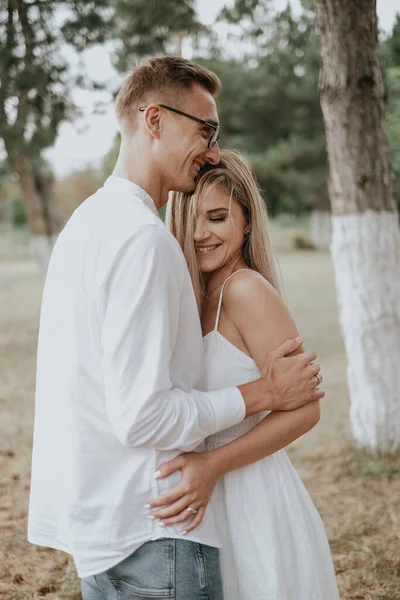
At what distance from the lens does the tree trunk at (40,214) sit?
13414mm

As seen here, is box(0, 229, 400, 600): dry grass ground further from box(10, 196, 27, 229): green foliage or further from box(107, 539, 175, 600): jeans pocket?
box(10, 196, 27, 229): green foliage

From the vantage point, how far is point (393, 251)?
17.0ft

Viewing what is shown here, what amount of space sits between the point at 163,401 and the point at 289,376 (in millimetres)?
462

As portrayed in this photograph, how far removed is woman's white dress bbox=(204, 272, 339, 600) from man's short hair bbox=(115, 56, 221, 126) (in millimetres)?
637

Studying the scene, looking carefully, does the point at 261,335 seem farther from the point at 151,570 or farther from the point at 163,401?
the point at 151,570

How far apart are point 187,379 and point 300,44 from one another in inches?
250

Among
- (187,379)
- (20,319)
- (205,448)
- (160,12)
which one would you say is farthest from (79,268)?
(20,319)

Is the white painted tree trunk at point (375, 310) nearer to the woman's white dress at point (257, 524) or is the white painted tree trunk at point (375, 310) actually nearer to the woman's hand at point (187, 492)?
the woman's white dress at point (257, 524)

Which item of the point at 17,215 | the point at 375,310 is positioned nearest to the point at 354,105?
the point at 375,310

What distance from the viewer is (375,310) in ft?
16.9

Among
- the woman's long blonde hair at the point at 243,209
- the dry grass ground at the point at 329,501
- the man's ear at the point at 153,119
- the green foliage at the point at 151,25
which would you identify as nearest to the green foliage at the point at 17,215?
the dry grass ground at the point at 329,501

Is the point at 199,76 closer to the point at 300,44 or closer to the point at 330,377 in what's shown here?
the point at 300,44

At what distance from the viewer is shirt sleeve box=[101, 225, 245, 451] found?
1.61 meters

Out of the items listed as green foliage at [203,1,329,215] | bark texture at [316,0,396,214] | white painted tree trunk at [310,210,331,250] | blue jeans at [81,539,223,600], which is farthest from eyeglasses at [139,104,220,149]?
white painted tree trunk at [310,210,331,250]
